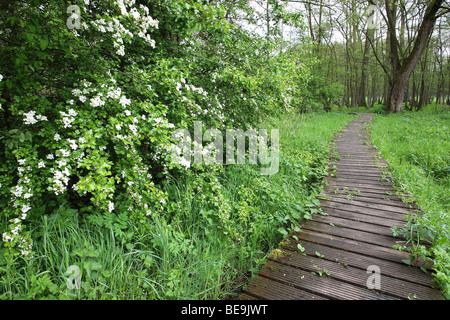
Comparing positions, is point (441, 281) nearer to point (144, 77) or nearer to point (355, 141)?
point (144, 77)

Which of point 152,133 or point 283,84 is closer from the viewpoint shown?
point 152,133

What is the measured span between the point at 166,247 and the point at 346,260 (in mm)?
1919

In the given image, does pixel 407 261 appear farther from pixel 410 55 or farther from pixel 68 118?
pixel 410 55

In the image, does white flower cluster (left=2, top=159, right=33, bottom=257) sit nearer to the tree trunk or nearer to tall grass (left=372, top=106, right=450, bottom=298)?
tall grass (left=372, top=106, right=450, bottom=298)

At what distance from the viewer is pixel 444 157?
5629 millimetres

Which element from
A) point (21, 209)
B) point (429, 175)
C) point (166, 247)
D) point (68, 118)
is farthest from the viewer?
point (429, 175)

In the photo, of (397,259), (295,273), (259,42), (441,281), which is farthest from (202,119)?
(441,281)

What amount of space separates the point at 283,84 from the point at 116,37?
2719 millimetres

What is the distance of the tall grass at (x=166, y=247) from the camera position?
6.49 ft

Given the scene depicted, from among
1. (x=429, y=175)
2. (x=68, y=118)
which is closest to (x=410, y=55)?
(x=429, y=175)

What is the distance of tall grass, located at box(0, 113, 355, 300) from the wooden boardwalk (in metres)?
0.28

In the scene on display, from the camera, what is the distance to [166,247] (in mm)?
2406

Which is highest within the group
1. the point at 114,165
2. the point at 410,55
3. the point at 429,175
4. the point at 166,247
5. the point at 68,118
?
the point at 410,55
